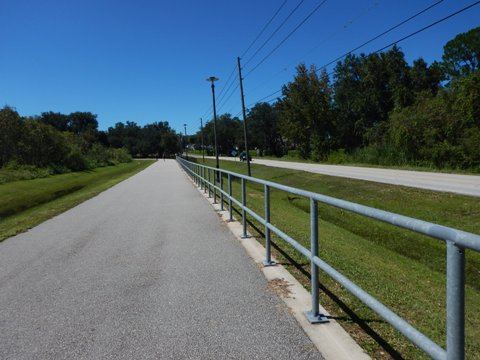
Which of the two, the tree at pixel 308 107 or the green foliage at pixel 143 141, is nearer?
the tree at pixel 308 107

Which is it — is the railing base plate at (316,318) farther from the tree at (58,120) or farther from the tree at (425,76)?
the tree at (58,120)

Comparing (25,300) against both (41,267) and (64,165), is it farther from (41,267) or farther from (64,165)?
(64,165)

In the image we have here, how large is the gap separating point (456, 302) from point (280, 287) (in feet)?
9.69

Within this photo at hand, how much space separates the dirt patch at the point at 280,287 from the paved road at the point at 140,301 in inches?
4.9

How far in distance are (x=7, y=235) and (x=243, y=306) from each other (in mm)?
6932

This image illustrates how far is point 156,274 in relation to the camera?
5.48m

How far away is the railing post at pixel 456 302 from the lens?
185 centimetres

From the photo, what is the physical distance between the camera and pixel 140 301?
4.46 m

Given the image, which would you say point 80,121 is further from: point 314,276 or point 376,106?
point 314,276

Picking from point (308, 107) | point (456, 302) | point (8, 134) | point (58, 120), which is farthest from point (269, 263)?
point (58, 120)

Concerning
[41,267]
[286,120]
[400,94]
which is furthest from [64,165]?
[41,267]

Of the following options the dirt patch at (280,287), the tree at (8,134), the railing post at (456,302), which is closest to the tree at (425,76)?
the tree at (8,134)

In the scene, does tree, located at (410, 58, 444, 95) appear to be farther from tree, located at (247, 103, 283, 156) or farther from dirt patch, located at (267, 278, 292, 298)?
dirt patch, located at (267, 278, 292, 298)

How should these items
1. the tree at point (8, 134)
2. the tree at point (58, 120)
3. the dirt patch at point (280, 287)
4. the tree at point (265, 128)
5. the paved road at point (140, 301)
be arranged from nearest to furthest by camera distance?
the paved road at point (140, 301) < the dirt patch at point (280, 287) < the tree at point (8, 134) < the tree at point (265, 128) < the tree at point (58, 120)
